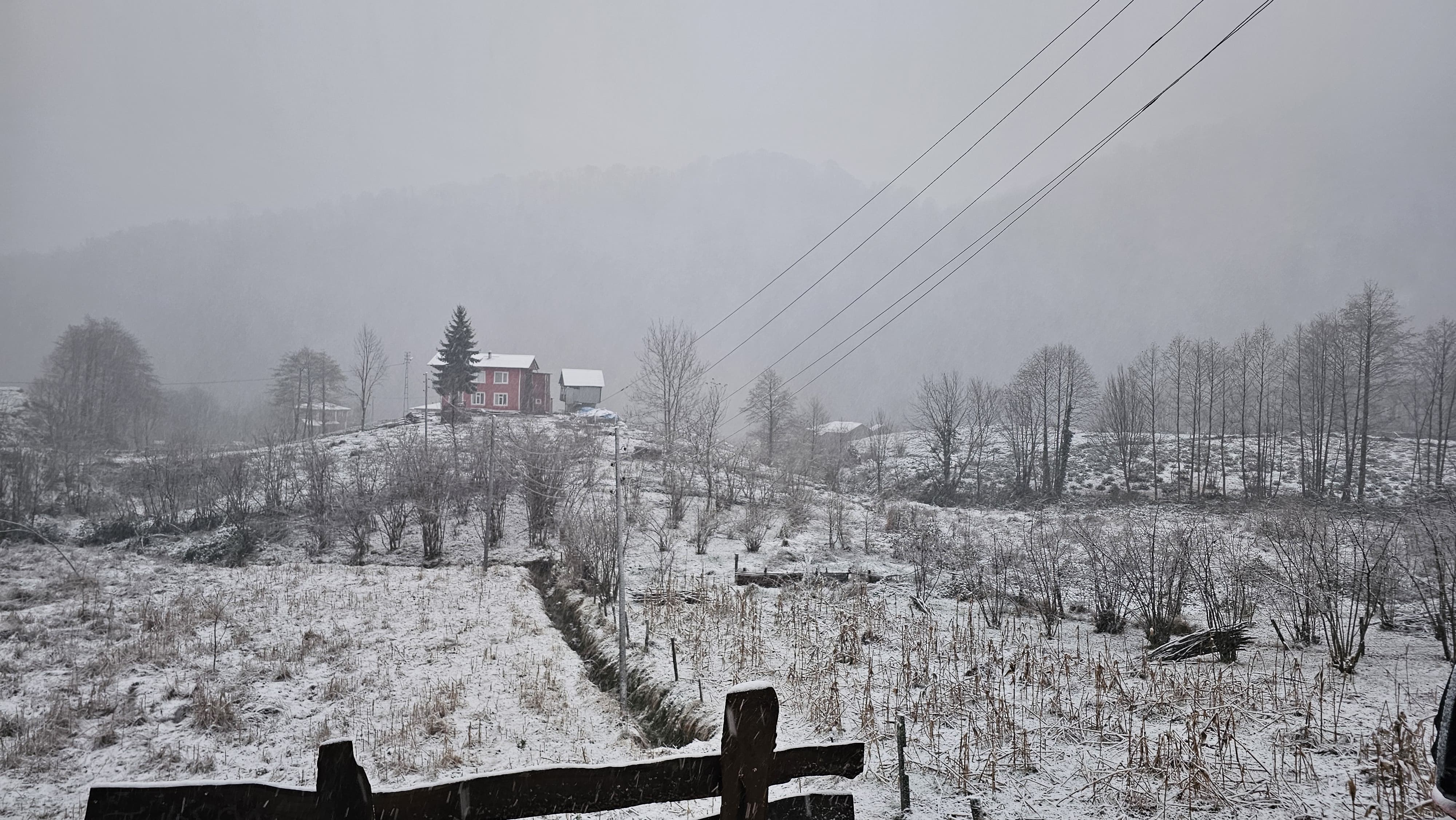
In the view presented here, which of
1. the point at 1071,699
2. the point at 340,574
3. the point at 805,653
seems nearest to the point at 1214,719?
the point at 1071,699

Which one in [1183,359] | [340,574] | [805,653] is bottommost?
[340,574]

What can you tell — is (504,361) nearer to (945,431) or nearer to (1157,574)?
(945,431)

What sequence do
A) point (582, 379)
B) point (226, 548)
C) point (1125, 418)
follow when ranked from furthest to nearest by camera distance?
point (582, 379) < point (1125, 418) < point (226, 548)

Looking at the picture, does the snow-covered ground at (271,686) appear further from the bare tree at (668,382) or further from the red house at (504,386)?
the red house at (504,386)

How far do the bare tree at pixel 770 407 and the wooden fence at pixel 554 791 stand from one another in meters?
43.9

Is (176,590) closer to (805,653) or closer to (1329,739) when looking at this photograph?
(805,653)

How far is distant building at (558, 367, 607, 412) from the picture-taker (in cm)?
5759

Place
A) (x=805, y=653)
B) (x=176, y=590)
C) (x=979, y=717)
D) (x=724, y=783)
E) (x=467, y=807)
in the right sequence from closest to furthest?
(x=467, y=807), (x=724, y=783), (x=979, y=717), (x=805, y=653), (x=176, y=590)

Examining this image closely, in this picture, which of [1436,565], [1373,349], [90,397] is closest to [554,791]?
[1436,565]

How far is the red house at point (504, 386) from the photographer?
53344mm

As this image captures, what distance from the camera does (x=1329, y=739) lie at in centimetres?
626

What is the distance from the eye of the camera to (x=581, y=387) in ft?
193

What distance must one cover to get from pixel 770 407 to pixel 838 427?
10680mm

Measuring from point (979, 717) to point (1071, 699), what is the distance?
1.52m
